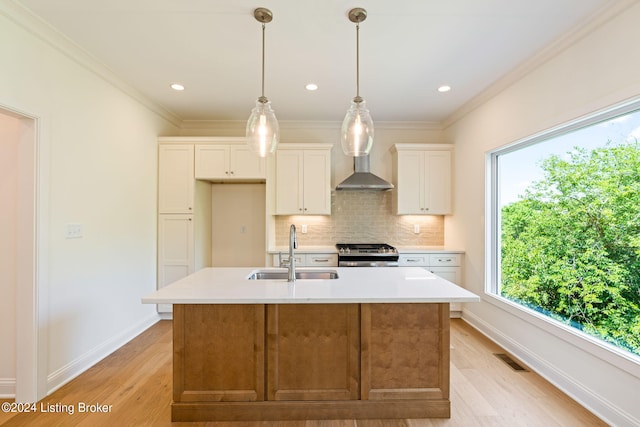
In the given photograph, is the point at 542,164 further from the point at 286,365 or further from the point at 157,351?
the point at 157,351

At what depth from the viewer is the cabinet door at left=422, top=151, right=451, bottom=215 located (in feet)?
14.0

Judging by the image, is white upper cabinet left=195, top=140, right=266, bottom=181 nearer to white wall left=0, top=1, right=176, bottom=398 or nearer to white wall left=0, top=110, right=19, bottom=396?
white wall left=0, top=1, right=176, bottom=398

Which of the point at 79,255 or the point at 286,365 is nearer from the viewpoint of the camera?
the point at 286,365

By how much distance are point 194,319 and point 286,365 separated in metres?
0.68

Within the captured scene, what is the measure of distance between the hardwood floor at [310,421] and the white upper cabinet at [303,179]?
7.48ft

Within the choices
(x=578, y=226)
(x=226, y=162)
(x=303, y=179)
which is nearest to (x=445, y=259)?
(x=578, y=226)

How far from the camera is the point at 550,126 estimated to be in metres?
2.46

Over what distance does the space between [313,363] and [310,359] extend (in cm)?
3

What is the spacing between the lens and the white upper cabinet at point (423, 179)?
4.25 metres

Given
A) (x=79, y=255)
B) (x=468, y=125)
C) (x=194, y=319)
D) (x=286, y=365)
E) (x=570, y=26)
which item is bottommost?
(x=286, y=365)

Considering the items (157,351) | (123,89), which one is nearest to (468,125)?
(123,89)

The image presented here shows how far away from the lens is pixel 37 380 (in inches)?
86.9

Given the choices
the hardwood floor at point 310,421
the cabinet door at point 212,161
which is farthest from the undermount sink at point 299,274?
the cabinet door at point 212,161

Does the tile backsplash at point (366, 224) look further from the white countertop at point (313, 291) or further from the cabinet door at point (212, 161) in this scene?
the white countertop at point (313, 291)
